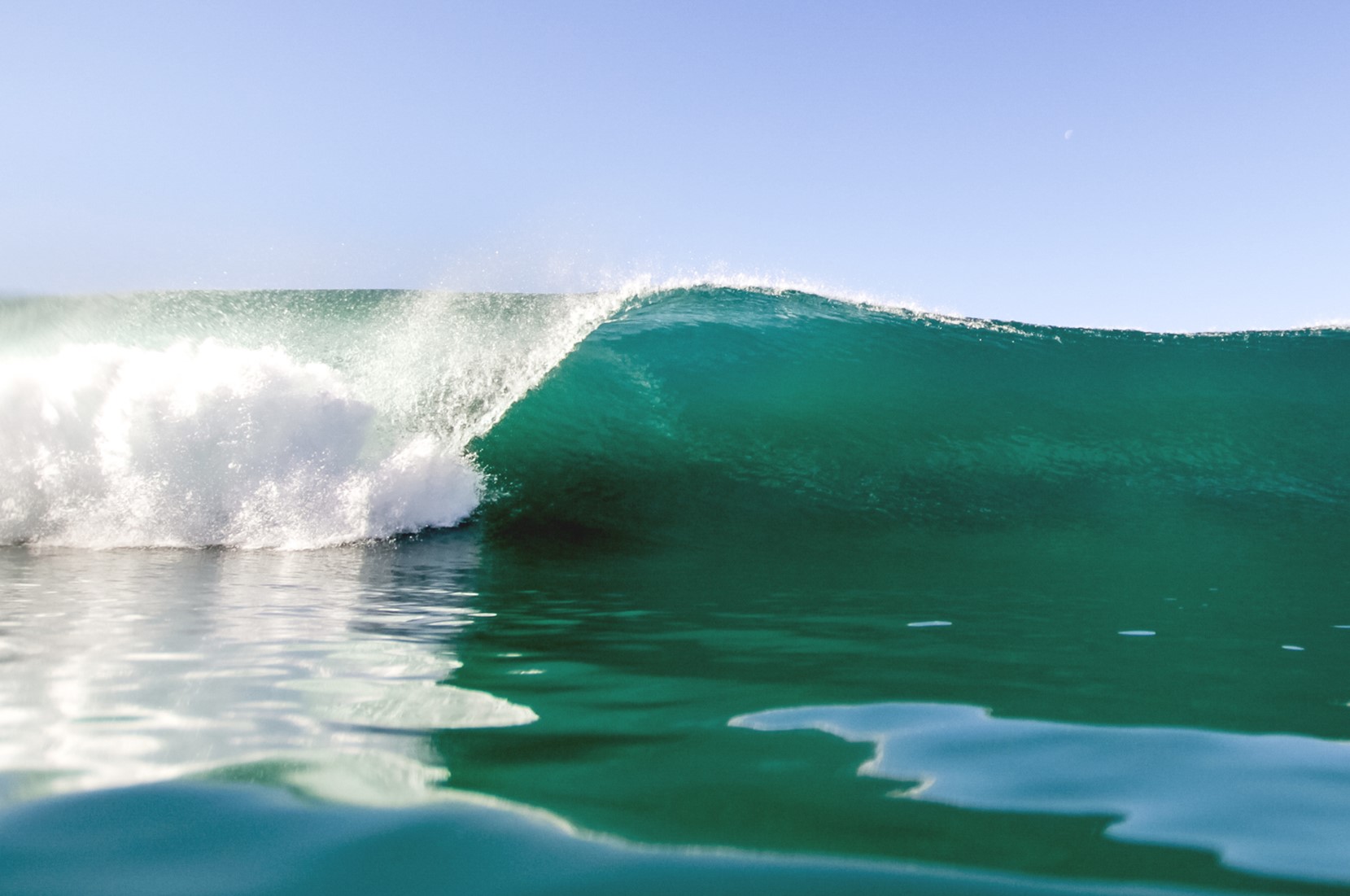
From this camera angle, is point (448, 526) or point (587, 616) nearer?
point (587, 616)

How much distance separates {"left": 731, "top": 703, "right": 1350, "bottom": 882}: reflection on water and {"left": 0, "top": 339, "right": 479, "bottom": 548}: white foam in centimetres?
516

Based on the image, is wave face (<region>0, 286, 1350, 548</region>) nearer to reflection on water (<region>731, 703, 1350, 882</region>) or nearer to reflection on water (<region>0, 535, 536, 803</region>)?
reflection on water (<region>0, 535, 536, 803</region>)

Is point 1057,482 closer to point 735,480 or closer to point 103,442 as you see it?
point 735,480

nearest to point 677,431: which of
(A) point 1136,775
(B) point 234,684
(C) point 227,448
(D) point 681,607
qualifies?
(C) point 227,448

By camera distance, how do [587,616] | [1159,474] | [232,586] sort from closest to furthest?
[587,616] < [232,586] < [1159,474]

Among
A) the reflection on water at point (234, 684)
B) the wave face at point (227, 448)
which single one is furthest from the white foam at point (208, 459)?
the reflection on water at point (234, 684)

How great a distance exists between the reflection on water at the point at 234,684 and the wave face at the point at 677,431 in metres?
2.54

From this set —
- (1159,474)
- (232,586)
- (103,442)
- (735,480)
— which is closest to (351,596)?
(232,586)

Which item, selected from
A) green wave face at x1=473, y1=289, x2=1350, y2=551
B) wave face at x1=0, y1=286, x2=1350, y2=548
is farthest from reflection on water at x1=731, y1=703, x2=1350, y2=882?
wave face at x1=0, y1=286, x2=1350, y2=548

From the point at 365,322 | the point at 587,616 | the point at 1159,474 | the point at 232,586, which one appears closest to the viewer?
the point at 587,616

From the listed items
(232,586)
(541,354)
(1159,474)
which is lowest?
(232,586)

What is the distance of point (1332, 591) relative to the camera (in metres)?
3.45

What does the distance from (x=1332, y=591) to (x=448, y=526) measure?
4.99 meters

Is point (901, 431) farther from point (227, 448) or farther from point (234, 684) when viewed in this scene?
point (234, 684)
